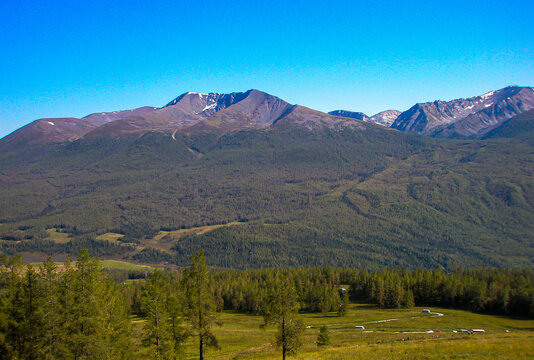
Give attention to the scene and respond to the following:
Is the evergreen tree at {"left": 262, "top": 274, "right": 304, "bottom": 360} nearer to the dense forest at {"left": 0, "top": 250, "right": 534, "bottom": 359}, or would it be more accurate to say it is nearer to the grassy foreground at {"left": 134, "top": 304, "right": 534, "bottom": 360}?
the dense forest at {"left": 0, "top": 250, "right": 534, "bottom": 359}

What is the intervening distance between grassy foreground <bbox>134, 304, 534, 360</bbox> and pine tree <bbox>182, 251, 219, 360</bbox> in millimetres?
3071

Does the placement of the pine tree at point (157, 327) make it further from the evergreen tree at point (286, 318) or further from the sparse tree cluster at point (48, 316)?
the evergreen tree at point (286, 318)

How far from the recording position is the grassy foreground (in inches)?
1305

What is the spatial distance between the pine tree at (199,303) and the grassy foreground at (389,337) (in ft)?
10.1

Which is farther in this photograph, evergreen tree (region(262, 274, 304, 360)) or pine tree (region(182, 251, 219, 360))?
evergreen tree (region(262, 274, 304, 360))

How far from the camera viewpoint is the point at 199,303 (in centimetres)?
3781

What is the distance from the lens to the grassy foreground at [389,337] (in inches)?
1305

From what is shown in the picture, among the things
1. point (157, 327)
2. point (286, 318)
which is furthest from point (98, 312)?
point (286, 318)

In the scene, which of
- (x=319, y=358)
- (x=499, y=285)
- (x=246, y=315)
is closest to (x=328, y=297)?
(x=246, y=315)

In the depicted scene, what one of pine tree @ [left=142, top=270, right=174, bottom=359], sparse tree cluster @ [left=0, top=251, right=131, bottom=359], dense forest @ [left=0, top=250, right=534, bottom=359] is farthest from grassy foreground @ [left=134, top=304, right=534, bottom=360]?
sparse tree cluster @ [left=0, top=251, right=131, bottom=359]

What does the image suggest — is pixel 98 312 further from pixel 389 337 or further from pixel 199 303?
pixel 389 337

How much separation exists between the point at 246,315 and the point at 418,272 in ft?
227

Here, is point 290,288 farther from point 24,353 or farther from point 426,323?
point 426,323

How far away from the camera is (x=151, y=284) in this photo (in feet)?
121
